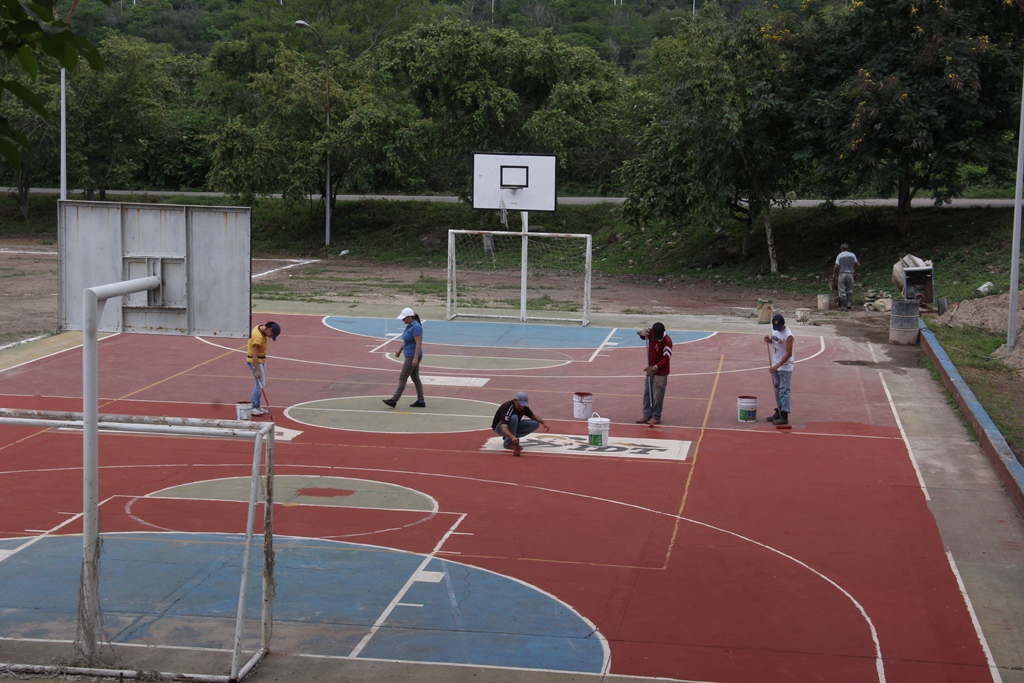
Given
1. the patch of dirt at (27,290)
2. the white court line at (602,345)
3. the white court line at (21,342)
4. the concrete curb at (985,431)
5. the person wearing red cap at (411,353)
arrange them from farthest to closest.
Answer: the patch of dirt at (27,290) < the white court line at (602,345) < the white court line at (21,342) < the person wearing red cap at (411,353) < the concrete curb at (985,431)

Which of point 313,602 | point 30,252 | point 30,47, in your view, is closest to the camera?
point 30,47

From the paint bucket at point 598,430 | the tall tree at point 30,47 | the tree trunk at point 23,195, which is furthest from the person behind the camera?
the tree trunk at point 23,195

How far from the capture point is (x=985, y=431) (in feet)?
54.5

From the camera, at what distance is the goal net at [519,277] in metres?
29.5

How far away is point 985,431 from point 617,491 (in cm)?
639

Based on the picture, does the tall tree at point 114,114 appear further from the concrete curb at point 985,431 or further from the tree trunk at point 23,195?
the concrete curb at point 985,431

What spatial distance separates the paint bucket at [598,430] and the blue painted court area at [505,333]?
9.11 m

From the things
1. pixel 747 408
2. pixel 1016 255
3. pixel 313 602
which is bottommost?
pixel 313 602

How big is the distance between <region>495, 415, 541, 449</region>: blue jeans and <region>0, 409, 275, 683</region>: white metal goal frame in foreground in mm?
7328

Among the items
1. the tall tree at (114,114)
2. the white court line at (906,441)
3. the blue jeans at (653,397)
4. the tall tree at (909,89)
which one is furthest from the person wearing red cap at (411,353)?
the tall tree at (114,114)

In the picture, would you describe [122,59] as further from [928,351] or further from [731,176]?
[928,351]

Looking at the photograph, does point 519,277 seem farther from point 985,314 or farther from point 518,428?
point 518,428

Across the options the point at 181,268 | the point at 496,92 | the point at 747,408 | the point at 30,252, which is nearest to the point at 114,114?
the point at 30,252

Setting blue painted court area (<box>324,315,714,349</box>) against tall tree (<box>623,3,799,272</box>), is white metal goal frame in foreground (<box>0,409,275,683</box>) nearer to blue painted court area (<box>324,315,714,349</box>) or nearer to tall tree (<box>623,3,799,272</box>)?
blue painted court area (<box>324,315,714,349</box>)
